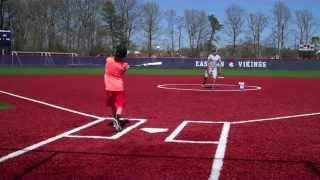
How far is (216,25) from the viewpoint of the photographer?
3991 inches

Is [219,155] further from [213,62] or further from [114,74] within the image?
[213,62]

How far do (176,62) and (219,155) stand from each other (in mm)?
52595

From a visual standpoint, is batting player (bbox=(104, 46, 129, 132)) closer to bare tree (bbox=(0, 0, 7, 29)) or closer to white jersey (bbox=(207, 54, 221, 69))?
white jersey (bbox=(207, 54, 221, 69))

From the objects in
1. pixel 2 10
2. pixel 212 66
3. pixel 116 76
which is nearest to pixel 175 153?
pixel 116 76

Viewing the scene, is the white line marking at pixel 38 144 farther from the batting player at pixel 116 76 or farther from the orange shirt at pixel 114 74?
the orange shirt at pixel 114 74

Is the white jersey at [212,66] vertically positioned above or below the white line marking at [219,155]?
above

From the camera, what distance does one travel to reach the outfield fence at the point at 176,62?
5522 centimetres

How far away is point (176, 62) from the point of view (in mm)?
59906

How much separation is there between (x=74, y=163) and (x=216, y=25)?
9653 centimetres

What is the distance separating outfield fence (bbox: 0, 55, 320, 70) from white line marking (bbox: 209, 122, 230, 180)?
47853mm

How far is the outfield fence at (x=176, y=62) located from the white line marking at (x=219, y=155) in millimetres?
47853

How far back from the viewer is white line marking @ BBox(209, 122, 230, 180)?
6.35 m

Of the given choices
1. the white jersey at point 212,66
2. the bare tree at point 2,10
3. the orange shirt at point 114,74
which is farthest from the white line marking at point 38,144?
the bare tree at point 2,10

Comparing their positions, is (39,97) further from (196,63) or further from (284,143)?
(196,63)
